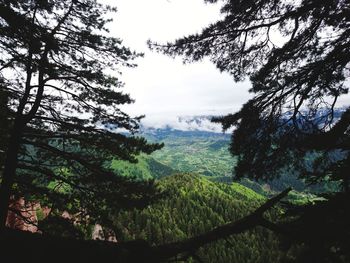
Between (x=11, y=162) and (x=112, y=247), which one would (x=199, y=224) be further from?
(x=112, y=247)

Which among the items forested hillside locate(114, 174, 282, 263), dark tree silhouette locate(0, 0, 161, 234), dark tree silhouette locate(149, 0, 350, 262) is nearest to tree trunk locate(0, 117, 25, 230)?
dark tree silhouette locate(0, 0, 161, 234)

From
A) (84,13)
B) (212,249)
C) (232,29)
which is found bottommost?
(212,249)

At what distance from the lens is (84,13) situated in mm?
8305

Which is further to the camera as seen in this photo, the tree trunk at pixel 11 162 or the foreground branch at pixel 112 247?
the tree trunk at pixel 11 162

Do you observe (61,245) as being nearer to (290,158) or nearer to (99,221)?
(290,158)

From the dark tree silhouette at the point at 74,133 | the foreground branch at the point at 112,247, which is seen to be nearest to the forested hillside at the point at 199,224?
the dark tree silhouette at the point at 74,133

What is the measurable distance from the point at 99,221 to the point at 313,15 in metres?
8.48

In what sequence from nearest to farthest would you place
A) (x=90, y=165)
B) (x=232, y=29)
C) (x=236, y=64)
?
(x=232, y=29) < (x=236, y=64) < (x=90, y=165)

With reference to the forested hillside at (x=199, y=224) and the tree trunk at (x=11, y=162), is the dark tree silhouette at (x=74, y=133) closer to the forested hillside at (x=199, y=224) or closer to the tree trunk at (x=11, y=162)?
the tree trunk at (x=11, y=162)

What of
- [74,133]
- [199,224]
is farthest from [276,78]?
[199,224]

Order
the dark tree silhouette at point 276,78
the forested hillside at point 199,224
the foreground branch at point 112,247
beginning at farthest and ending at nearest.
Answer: the forested hillside at point 199,224 → the dark tree silhouette at point 276,78 → the foreground branch at point 112,247

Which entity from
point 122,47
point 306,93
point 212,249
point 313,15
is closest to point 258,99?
point 306,93

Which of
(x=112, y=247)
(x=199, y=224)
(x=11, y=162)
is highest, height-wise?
(x=11, y=162)

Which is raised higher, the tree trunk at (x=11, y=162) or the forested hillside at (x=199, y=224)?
the tree trunk at (x=11, y=162)
